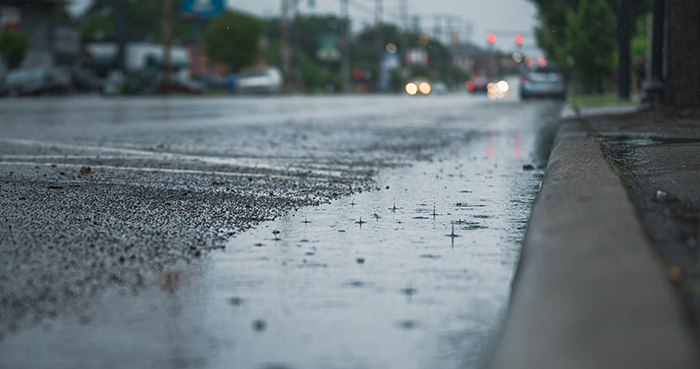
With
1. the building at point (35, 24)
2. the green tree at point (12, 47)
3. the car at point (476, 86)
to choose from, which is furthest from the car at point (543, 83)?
the building at point (35, 24)

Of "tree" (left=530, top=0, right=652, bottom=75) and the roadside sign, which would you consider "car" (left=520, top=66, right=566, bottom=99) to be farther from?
the roadside sign

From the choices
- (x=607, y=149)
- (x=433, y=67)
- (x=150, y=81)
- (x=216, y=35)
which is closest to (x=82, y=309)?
(x=607, y=149)

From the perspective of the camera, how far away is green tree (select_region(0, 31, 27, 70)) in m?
49.3

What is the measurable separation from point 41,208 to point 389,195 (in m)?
2.27

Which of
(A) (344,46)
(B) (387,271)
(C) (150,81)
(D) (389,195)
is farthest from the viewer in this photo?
(A) (344,46)

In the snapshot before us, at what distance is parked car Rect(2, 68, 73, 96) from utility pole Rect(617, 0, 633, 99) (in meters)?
26.6

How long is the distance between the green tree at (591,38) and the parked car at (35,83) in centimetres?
2361

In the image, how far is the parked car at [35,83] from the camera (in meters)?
38.6

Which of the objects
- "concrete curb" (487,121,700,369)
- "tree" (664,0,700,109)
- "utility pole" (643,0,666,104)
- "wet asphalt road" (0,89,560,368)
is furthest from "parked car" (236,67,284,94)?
"concrete curb" (487,121,700,369)

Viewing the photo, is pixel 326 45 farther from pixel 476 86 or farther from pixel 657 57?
pixel 657 57

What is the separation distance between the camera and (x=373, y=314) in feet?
9.98

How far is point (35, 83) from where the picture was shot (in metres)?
39.4

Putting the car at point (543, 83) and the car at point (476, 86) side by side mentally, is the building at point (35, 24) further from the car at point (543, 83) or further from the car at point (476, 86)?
the car at point (543, 83)

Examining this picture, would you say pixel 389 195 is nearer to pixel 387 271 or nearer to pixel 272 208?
pixel 272 208
